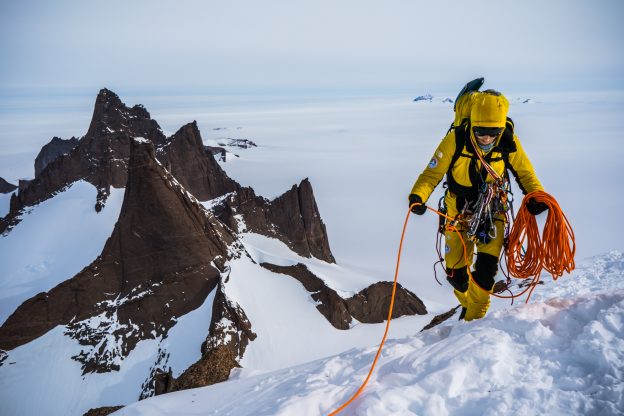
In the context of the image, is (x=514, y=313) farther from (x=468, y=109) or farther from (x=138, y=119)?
(x=138, y=119)

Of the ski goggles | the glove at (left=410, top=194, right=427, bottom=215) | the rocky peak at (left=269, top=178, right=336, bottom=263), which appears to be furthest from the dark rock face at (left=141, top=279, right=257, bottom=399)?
the rocky peak at (left=269, top=178, right=336, bottom=263)

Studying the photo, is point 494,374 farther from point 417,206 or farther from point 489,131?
point 489,131

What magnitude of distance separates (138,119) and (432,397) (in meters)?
47.6

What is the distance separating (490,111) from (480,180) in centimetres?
119

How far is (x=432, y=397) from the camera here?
4.33 meters

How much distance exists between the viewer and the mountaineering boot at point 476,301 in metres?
6.57

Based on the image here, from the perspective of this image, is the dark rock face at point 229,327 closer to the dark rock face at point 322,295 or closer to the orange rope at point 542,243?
the dark rock face at point 322,295

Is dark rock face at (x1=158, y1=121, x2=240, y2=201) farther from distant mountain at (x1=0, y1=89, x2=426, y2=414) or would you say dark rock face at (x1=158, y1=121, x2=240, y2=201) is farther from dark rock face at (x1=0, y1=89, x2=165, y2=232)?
distant mountain at (x1=0, y1=89, x2=426, y2=414)

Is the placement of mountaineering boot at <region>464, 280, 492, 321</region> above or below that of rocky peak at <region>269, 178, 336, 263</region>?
above

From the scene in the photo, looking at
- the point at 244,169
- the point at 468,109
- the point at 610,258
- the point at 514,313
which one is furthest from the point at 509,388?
the point at 244,169

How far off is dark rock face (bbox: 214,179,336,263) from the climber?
25.8m

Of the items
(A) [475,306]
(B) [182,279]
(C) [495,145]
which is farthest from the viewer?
(B) [182,279]

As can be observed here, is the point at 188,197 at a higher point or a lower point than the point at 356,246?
higher

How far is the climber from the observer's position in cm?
593
